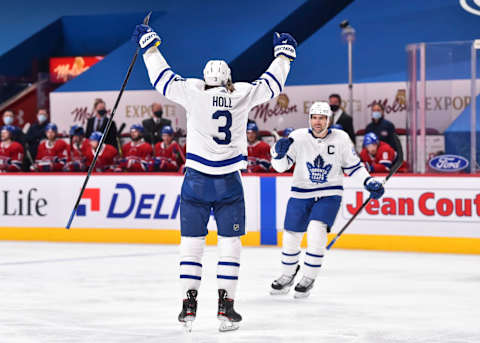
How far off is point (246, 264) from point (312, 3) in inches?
288

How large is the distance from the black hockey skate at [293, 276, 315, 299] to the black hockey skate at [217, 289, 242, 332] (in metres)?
1.26

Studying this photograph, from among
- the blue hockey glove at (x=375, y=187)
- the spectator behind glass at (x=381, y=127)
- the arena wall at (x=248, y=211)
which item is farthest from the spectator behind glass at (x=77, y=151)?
the blue hockey glove at (x=375, y=187)

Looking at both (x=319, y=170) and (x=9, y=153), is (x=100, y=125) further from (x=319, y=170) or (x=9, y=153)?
(x=319, y=170)

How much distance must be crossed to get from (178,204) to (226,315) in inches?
201

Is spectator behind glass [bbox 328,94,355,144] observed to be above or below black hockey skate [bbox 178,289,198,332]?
above

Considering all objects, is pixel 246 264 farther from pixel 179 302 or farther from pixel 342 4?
pixel 342 4

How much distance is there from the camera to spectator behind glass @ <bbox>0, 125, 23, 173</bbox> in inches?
Answer: 429

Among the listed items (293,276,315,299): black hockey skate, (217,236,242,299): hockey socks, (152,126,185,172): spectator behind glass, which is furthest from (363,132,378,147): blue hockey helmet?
(217,236,242,299): hockey socks

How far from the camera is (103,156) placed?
35.0ft

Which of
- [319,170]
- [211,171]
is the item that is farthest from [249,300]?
[211,171]

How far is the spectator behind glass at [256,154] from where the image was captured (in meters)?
10.0

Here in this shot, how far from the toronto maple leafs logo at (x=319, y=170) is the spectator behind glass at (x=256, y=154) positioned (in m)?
3.88

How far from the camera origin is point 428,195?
8922 mm

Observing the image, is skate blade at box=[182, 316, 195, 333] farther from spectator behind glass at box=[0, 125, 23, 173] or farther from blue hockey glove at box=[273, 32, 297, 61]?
spectator behind glass at box=[0, 125, 23, 173]
